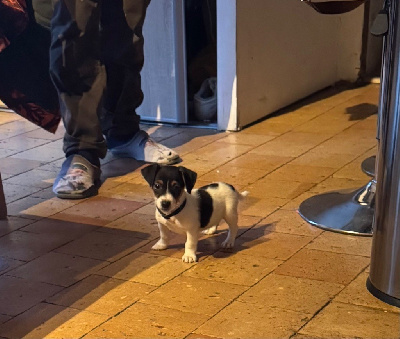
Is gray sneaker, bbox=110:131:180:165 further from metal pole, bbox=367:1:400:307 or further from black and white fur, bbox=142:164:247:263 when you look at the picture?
metal pole, bbox=367:1:400:307

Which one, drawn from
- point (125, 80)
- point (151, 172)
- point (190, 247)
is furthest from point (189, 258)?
point (125, 80)

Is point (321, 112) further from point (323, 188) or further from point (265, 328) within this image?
point (265, 328)

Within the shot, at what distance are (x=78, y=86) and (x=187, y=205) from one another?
2.87ft

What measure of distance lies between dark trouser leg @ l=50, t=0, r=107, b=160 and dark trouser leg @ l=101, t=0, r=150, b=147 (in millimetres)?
260

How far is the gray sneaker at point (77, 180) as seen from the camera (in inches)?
94.7

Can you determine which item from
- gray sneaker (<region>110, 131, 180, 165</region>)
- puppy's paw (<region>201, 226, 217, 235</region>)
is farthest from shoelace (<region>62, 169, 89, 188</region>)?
puppy's paw (<region>201, 226, 217, 235</region>)

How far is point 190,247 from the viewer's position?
1.87m

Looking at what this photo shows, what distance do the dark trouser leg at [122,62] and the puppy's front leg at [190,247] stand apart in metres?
1.09

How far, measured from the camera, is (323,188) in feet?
7.89

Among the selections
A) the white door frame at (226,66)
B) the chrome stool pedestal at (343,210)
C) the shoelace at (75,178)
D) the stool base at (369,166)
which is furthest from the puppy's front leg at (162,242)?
the white door frame at (226,66)

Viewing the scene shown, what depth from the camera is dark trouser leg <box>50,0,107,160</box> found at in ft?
7.98

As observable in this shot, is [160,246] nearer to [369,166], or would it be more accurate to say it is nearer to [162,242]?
[162,242]

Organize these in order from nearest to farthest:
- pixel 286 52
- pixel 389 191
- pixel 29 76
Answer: pixel 389 191 → pixel 29 76 → pixel 286 52

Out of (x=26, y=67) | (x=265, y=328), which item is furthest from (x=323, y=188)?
(x=26, y=67)
